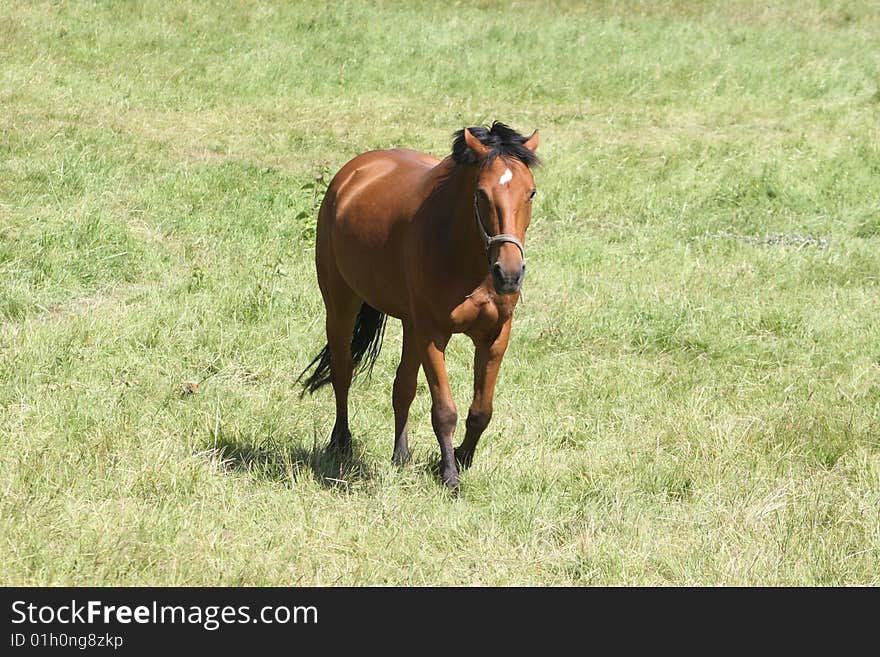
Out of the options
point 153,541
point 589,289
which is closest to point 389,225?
point 153,541

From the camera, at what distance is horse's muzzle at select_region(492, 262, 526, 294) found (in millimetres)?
4781

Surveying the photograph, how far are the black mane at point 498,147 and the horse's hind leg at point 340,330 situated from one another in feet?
5.42

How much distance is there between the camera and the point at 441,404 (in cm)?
549

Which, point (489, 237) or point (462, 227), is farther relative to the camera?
point (462, 227)

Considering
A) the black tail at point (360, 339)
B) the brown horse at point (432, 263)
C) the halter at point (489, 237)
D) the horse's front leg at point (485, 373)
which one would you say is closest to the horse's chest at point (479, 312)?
the brown horse at point (432, 263)

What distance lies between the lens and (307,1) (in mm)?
21484

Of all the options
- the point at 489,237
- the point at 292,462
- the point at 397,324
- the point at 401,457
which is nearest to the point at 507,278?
the point at 489,237

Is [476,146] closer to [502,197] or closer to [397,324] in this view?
[502,197]

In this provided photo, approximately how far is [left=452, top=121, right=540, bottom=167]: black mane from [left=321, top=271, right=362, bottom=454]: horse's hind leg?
1652mm

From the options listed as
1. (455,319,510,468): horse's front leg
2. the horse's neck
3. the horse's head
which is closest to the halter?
the horse's head

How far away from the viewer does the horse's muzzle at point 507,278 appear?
188 inches

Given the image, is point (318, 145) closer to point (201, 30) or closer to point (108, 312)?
point (201, 30)

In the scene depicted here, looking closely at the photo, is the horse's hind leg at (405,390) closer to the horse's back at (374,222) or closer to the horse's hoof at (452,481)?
the horse's back at (374,222)

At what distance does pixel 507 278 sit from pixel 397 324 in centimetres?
428
